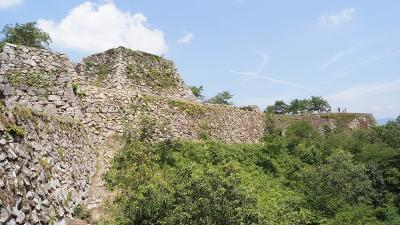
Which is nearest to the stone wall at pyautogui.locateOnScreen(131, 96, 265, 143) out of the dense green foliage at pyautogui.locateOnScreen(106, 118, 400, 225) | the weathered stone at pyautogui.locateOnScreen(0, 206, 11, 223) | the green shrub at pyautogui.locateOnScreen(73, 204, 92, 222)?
the dense green foliage at pyautogui.locateOnScreen(106, 118, 400, 225)

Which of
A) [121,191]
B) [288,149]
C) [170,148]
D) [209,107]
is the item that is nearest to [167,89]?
[209,107]

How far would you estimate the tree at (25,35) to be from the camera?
2467cm

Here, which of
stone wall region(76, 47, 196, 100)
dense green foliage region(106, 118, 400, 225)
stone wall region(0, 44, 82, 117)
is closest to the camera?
dense green foliage region(106, 118, 400, 225)

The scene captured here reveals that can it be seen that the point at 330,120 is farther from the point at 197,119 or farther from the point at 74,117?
the point at 74,117

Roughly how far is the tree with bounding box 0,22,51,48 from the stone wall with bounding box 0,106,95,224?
1328 cm

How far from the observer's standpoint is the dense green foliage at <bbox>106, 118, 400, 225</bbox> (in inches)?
448

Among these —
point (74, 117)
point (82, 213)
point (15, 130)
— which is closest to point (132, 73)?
point (74, 117)

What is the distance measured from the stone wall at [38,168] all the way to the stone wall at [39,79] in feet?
5.85

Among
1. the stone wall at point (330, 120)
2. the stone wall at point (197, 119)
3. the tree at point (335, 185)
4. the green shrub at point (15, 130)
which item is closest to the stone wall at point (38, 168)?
the green shrub at point (15, 130)

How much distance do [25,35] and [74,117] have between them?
11990 millimetres

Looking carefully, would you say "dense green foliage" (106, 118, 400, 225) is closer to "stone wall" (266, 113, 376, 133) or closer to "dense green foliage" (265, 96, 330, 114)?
"stone wall" (266, 113, 376, 133)

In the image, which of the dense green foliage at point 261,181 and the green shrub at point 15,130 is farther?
the dense green foliage at point 261,181

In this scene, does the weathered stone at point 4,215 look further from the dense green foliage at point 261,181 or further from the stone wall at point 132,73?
the stone wall at point 132,73

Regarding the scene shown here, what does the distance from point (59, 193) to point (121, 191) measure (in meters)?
3.31
